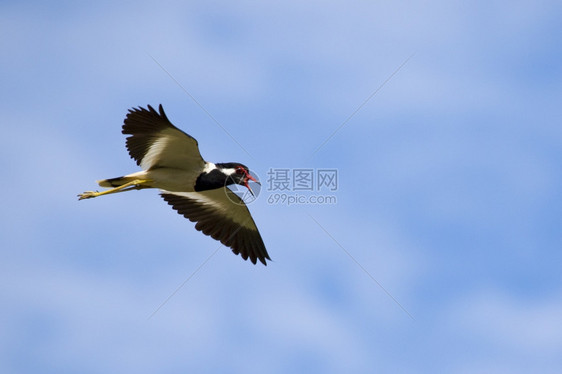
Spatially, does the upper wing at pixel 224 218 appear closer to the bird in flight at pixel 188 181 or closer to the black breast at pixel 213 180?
the bird in flight at pixel 188 181

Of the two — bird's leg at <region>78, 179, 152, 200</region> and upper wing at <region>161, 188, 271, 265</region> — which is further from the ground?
upper wing at <region>161, 188, 271, 265</region>

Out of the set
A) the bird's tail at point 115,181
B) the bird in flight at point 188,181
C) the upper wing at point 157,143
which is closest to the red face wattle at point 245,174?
the bird in flight at point 188,181

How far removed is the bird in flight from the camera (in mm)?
12500

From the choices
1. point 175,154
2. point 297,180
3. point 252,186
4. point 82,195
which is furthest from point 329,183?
point 82,195

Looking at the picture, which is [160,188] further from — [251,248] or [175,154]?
[251,248]

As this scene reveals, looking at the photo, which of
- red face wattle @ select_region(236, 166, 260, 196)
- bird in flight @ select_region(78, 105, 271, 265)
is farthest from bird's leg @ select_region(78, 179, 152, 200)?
red face wattle @ select_region(236, 166, 260, 196)

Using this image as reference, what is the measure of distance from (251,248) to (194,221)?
112 centimetres

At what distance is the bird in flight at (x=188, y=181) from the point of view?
12.5 metres

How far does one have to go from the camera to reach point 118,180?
13047 mm

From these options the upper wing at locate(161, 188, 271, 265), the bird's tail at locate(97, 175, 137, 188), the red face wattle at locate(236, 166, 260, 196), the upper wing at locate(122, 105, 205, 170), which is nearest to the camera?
the upper wing at locate(122, 105, 205, 170)

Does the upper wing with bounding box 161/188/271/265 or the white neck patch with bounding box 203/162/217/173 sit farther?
the upper wing with bounding box 161/188/271/265

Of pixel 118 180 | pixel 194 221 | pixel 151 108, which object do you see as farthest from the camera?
pixel 194 221

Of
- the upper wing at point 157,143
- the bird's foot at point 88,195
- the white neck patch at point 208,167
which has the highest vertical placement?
the white neck patch at point 208,167

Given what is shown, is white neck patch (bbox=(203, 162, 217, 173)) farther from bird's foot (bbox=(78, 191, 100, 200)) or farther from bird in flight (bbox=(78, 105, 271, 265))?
bird's foot (bbox=(78, 191, 100, 200))
